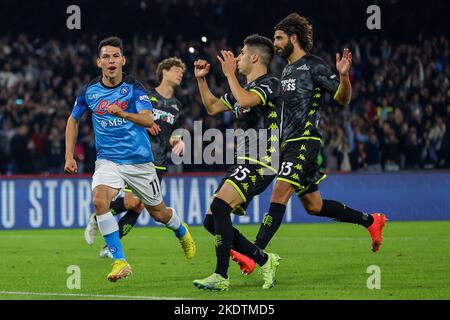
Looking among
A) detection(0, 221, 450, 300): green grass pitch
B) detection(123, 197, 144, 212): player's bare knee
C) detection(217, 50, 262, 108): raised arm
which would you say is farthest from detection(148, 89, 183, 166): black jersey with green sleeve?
detection(217, 50, 262, 108): raised arm

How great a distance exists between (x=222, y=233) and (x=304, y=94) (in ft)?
7.17

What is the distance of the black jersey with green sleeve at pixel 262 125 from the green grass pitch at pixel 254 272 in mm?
1286

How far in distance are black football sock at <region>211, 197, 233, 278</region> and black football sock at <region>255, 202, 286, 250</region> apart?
73cm

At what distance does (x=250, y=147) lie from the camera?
9.20m

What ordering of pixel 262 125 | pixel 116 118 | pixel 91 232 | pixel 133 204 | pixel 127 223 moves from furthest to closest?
pixel 91 232 → pixel 133 204 → pixel 127 223 → pixel 116 118 → pixel 262 125

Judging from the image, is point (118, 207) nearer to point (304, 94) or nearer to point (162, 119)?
point (162, 119)

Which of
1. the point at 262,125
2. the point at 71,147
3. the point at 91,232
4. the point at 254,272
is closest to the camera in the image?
the point at 262,125

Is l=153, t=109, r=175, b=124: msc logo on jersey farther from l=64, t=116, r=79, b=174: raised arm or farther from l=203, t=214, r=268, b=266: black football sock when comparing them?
l=203, t=214, r=268, b=266: black football sock

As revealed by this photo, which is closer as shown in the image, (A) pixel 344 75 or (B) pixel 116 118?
(A) pixel 344 75

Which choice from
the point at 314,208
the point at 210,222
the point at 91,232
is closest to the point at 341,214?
the point at 314,208

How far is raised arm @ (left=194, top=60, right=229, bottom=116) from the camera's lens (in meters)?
9.43

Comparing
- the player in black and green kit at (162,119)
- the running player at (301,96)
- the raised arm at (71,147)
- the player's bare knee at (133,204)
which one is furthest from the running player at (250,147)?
the player in black and green kit at (162,119)

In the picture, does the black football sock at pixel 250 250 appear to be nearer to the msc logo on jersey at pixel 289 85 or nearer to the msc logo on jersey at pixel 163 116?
the msc logo on jersey at pixel 289 85
